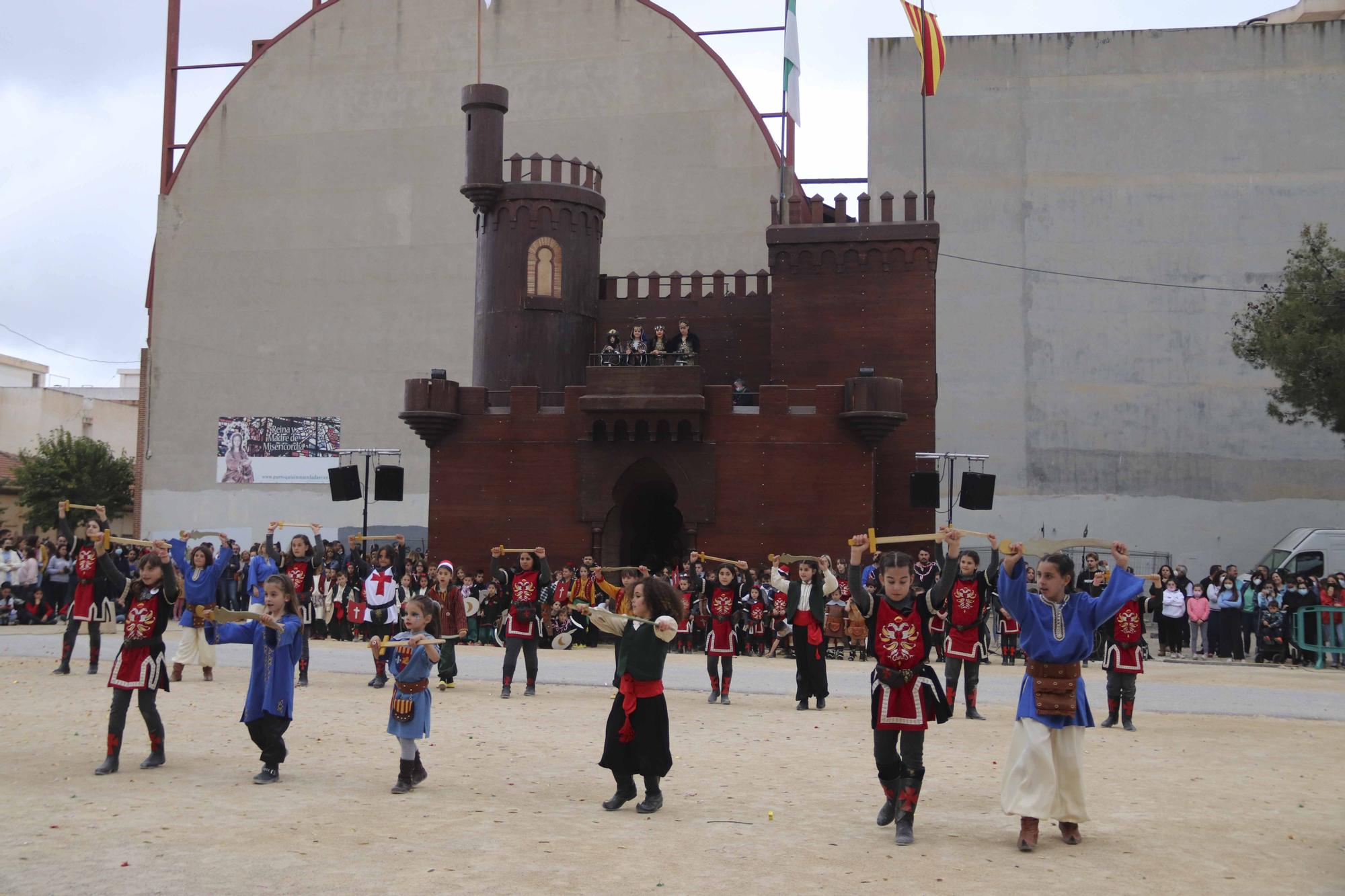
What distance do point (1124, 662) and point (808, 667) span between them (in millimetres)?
3392

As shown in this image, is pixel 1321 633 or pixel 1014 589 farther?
pixel 1321 633

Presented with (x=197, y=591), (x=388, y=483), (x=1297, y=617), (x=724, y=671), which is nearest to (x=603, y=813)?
(x=724, y=671)

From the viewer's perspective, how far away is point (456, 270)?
4619cm

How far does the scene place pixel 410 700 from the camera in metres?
9.78

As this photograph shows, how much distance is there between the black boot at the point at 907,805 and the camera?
8227 mm

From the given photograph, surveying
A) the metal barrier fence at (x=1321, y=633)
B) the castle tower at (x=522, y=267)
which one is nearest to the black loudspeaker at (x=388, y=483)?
the castle tower at (x=522, y=267)

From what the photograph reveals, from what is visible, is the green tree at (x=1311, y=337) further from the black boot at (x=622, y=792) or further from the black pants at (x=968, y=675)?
the black boot at (x=622, y=792)

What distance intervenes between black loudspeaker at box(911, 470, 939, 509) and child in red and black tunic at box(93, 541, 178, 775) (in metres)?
19.0

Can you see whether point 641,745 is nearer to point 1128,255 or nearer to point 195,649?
point 195,649

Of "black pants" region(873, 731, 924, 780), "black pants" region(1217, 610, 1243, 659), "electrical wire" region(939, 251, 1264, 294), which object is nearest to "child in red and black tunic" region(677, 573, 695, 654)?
"black pants" region(1217, 610, 1243, 659)

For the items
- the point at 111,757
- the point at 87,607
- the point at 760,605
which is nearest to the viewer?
the point at 111,757

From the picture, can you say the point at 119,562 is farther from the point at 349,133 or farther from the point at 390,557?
the point at 349,133

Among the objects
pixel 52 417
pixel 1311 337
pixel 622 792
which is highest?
pixel 52 417

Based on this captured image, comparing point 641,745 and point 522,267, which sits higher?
point 522,267
